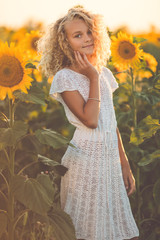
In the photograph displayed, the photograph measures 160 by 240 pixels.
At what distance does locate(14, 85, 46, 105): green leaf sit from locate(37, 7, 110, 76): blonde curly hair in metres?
0.26


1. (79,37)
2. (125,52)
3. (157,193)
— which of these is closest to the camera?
(79,37)

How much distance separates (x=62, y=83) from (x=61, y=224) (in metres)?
0.79

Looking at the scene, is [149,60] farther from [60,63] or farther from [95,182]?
[95,182]

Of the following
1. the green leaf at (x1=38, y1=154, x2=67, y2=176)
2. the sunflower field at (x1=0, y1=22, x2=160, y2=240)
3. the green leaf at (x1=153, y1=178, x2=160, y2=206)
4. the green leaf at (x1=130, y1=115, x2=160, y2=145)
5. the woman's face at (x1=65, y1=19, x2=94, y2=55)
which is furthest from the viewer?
the green leaf at (x1=153, y1=178, x2=160, y2=206)

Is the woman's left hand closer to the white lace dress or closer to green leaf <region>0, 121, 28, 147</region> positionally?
the white lace dress

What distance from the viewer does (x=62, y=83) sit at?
2.24 m

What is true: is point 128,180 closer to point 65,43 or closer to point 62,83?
point 62,83

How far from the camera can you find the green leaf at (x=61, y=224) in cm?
206

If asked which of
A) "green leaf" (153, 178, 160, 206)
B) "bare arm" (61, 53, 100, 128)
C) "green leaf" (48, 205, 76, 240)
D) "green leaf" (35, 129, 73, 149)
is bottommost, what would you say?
"green leaf" (48, 205, 76, 240)

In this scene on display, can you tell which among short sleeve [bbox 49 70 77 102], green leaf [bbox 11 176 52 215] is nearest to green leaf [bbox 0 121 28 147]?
green leaf [bbox 11 176 52 215]

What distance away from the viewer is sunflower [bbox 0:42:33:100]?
210 centimetres

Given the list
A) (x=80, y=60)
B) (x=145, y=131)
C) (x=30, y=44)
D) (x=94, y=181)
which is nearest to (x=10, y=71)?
(x=80, y=60)

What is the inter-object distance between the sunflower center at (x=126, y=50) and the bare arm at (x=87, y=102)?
0.81 m

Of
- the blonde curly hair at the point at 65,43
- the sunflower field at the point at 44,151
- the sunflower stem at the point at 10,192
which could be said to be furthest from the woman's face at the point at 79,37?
the sunflower stem at the point at 10,192
